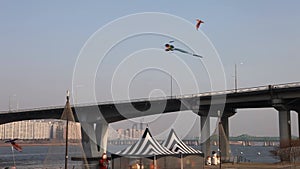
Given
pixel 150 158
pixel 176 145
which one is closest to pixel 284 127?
pixel 176 145

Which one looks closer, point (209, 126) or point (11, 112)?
point (209, 126)

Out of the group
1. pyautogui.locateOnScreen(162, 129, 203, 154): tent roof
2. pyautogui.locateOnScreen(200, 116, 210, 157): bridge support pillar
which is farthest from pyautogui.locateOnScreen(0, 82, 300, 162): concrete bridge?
pyautogui.locateOnScreen(162, 129, 203, 154): tent roof

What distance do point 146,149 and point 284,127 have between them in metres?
44.8

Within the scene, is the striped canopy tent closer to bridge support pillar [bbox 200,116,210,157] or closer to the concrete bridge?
the concrete bridge

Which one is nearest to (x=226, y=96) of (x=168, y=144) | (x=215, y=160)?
(x=215, y=160)

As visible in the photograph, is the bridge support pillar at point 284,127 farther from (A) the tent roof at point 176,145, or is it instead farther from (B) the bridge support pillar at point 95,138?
(B) the bridge support pillar at point 95,138

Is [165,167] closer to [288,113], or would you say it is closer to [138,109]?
[288,113]

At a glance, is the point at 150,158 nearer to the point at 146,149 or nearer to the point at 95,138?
the point at 146,149

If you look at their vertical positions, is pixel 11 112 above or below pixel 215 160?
above

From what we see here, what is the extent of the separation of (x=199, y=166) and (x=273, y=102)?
40799mm

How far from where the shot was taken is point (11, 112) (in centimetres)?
11781

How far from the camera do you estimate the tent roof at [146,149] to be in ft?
122

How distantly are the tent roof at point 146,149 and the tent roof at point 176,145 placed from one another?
8.06ft

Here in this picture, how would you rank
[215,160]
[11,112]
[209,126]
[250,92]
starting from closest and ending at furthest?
[215,160] < [250,92] < [209,126] < [11,112]
